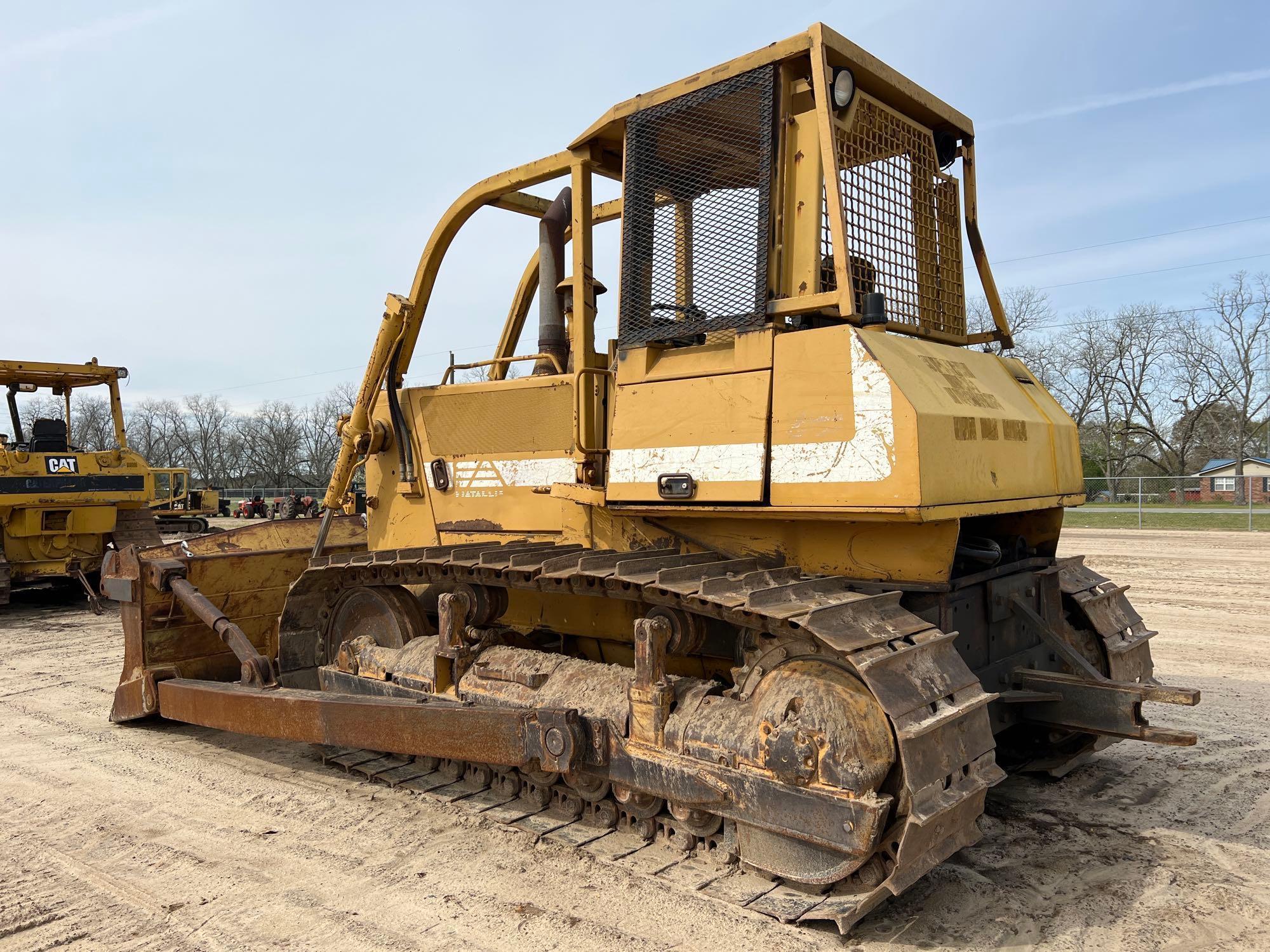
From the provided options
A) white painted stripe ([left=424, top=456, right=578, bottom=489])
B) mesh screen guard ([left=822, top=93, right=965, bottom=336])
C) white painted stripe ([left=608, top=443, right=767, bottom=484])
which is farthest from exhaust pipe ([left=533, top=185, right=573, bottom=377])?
mesh screen guard ([left=822, top=93, right=965, bottom=336])

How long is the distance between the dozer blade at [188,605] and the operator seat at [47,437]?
8197 millimetres

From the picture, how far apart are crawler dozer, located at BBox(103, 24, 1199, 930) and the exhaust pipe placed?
0.02m

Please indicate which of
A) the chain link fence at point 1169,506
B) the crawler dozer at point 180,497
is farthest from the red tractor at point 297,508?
the chain link fence at point 1169,506

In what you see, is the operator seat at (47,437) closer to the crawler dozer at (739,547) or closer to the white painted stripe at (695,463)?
the crawler dozer at (739,547)

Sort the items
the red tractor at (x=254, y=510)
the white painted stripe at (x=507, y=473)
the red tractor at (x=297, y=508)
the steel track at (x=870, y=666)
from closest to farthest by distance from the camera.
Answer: the steel track at (x=870, y=666), the white painted stripe at (x=507, y=473), the red tractor at (x=297, y=508), the red tractor at (x=254, y=510)

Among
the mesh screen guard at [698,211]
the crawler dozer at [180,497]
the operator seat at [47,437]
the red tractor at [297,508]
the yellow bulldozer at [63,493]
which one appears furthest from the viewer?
the red tractor at [297,508]

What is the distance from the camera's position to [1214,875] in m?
3.75

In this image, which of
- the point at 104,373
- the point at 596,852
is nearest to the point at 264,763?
the point at 596,852

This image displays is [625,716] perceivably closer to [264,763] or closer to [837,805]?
[837,805]

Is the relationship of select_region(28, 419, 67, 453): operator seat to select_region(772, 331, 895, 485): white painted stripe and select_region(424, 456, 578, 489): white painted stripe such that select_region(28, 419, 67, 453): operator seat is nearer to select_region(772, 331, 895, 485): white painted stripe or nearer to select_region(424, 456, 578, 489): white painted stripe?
select_region(424, 456, 578, 489): white painted stripe

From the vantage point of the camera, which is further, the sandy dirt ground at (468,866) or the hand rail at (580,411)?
the hand rail at (580,411)

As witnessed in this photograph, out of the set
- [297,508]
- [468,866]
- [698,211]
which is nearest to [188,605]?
[468,866]

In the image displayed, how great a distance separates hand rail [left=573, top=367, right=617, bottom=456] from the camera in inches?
175

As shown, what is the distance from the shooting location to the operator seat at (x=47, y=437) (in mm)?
13031
